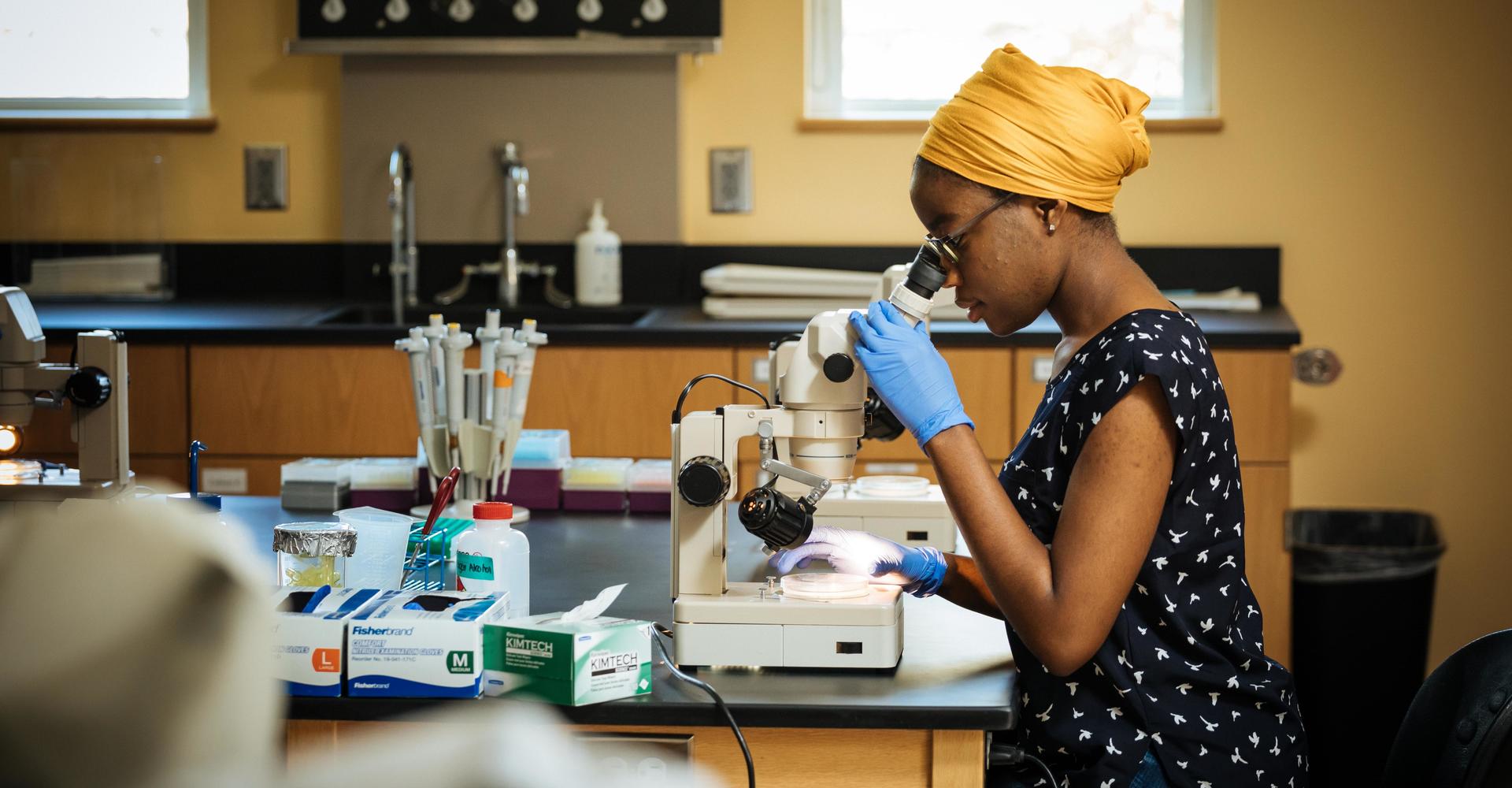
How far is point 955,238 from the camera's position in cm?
155

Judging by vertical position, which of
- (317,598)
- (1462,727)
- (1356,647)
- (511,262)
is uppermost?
(511,262)

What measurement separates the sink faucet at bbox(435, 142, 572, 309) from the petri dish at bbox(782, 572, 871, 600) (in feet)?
7.88

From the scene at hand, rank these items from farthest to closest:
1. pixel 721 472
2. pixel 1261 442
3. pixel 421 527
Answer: pixel 1261 442
pixel 421 527
pixel 721 472

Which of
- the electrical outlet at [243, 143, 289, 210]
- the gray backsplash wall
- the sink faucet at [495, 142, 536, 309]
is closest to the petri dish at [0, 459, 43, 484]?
the sink faucet at [495, 142, 536, 309]

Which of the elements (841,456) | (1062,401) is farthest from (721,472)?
(1062,401)

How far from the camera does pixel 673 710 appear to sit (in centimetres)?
Result: 136

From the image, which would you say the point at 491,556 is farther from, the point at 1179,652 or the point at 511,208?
the point at 511,208

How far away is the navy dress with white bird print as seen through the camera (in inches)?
56.4

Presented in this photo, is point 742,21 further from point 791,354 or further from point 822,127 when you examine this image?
point 791,354

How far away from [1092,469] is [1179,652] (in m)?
0.22

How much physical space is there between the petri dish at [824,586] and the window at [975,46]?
2.50 metres

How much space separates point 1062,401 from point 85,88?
3522 millimetres

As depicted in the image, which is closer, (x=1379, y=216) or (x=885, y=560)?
(x=885, y=560)

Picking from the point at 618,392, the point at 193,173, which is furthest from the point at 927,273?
the point at 193,173
